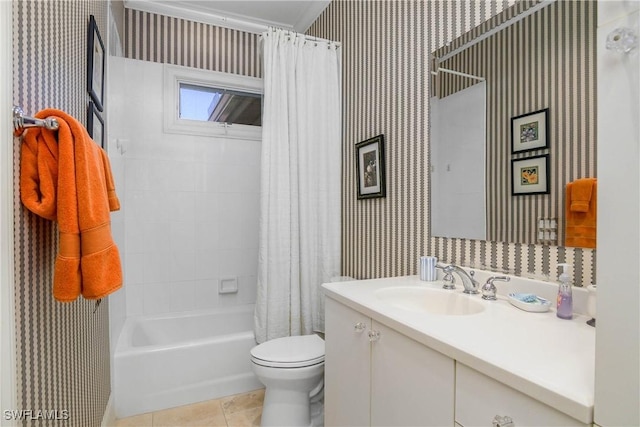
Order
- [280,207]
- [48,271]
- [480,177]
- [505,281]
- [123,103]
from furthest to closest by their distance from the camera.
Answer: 1. [123,103]
2. [280,207]
3. [480,177]
4. [505,281]
5. [48,271]

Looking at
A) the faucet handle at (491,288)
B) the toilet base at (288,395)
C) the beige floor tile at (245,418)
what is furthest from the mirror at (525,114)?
the beige floor tile at (245,418)

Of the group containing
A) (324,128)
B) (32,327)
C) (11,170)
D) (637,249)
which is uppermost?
(324,128)

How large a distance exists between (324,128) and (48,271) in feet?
5.54

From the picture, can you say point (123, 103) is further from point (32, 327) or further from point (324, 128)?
point (32, 327)

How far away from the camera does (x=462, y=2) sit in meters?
1.46

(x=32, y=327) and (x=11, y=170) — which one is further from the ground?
(x=11, y=170)

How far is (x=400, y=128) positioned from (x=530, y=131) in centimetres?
A: 72

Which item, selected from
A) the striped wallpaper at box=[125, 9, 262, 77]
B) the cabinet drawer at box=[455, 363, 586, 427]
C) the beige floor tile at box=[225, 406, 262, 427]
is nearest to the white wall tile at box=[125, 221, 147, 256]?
the striped wallpaper at box=[125, 9, 262, 77]

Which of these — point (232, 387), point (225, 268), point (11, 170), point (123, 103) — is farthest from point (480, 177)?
point (123, 103)

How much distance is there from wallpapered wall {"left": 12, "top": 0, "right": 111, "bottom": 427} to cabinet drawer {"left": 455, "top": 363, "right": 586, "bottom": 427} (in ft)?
3.29

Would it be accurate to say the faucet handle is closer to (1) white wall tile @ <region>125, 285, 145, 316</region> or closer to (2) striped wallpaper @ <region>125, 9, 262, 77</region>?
(2) striped wallpaper @ <region>125, 9, 262, 77</region>

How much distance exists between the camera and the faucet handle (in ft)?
4.07

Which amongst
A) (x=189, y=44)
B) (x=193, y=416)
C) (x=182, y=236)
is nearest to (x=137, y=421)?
(x=193, y=416)

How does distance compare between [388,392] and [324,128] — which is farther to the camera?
[324,128]
